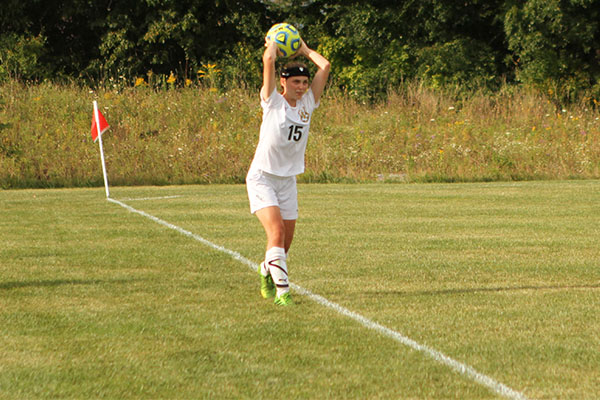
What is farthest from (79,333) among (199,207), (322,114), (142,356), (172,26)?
(172,26)

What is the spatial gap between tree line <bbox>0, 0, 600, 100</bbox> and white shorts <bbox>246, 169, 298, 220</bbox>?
91.8ft

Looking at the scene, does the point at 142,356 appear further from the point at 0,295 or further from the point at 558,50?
the point at 558,50

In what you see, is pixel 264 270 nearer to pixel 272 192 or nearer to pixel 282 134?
pixel 272 192

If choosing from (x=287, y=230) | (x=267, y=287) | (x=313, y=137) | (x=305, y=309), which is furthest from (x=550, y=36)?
(x=305, y=309)

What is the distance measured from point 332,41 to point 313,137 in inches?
423

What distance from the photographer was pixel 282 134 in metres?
7.78

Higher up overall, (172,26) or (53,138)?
(172,26)

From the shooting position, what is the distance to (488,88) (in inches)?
1475

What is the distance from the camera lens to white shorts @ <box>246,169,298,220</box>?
25.9ft

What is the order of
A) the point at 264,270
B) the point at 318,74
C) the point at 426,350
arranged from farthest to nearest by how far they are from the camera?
the point at 318,74
the point at 264,270
the point at 426,350

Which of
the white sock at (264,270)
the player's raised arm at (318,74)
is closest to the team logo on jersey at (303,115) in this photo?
the player's raised arm at (318,74)

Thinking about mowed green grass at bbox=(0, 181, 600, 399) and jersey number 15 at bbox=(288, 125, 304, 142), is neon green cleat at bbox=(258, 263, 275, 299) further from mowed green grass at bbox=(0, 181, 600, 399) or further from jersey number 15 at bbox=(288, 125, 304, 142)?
jersey number 15 at bbox=(288, 125, 304, 142)

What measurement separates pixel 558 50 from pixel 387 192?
67.8 feet

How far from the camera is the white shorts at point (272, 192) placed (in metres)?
7.90
